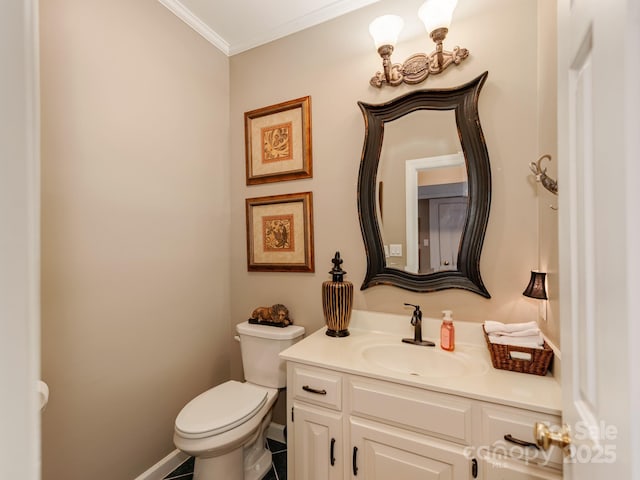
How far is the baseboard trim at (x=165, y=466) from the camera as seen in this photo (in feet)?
5.17

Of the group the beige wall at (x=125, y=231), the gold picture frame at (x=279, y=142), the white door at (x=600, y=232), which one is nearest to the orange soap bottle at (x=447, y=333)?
the white door at (x=600, y=232)

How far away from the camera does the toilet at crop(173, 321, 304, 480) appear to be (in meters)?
1.30

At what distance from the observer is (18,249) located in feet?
1.03

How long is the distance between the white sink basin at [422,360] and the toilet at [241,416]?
21.2 inches

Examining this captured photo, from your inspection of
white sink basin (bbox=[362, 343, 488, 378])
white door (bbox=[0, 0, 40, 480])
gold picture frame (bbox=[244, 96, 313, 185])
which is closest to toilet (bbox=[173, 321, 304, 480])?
white sink basin (bbox=[362, 343, 488, 378])

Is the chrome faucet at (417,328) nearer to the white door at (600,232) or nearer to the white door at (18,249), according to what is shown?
the white door at (600,232)

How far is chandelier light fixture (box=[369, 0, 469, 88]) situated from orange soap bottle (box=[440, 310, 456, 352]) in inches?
47.7

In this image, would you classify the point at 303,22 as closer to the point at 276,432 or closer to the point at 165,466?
the point at 276,432

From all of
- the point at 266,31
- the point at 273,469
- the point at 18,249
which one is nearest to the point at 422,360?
the point at 273,469

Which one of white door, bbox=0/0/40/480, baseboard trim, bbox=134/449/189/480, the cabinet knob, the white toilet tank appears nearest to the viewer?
white door, bbox=0/0/40/480

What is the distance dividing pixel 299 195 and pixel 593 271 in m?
1.54

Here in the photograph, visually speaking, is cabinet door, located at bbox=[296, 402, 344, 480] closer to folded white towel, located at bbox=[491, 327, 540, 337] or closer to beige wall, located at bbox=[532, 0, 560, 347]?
folded white towel, located at bbox=[491, 327, 540, 337]

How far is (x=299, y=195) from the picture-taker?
187cm

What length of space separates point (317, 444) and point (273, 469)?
0.66 m
